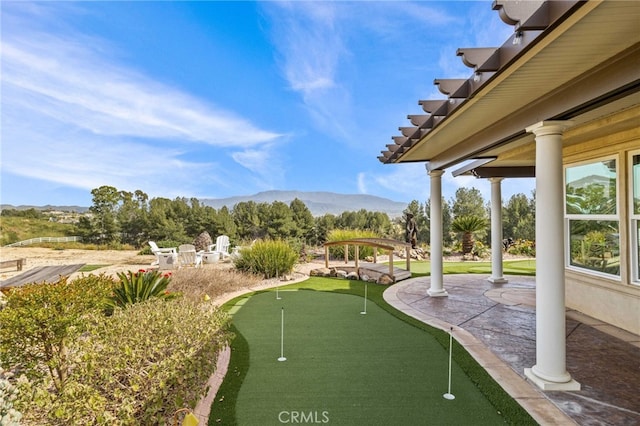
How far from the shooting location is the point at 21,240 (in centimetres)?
2381

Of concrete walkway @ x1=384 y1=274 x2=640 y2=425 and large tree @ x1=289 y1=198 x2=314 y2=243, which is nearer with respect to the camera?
concrete walkway @ x1=384 y1=274 x2=640 y2=425

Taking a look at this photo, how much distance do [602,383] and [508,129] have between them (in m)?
2.98

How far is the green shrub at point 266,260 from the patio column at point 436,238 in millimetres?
4561

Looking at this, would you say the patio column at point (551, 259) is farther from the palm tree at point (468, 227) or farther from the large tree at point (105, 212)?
the large tree at point (105, 212)

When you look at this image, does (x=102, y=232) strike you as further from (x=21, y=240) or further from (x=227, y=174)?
(x=227, y=174)

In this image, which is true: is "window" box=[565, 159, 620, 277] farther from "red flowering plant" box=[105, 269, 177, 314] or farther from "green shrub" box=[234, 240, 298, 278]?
"red flowering plant" box=[105, 269, 177, 314]

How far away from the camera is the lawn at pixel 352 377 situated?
2709mm

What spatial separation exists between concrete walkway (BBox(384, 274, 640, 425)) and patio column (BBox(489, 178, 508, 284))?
73 cm

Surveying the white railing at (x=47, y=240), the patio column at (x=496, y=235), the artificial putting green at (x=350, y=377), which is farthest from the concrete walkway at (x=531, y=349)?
the white railing at (x=47, y=240)

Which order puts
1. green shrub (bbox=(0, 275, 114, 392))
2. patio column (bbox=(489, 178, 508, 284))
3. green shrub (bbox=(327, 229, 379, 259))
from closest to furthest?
green shrub (bbox=(0, 275, 114, 392)) → patio column (bbox=(489, 178, 508, 284)) → green shrub (bbox=(327, 229, 379, 259))

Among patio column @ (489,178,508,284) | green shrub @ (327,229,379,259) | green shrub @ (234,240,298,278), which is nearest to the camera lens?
patio column @ (489,178,508,284)


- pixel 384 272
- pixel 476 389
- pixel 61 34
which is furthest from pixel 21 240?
pixel 476 389

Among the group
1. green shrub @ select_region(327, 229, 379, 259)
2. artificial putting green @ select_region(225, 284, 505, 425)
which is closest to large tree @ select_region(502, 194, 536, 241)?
green shrub @ select_region(327, 229, 379, 259)

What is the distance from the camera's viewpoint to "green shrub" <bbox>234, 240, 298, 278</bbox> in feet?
31.5
